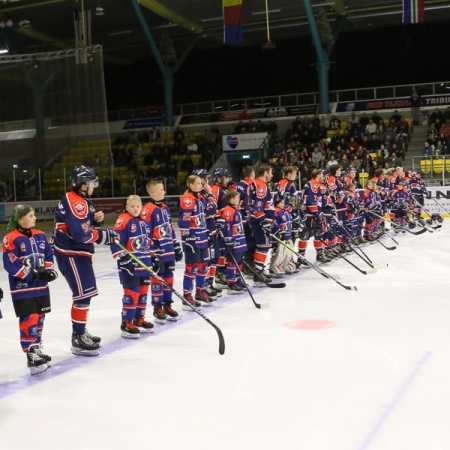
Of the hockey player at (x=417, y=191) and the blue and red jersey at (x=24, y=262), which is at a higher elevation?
the blue and red jersey at (x=24, y=262)

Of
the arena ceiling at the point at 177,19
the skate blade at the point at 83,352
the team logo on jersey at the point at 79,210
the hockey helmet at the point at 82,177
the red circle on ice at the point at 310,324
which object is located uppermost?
the arena ceiling at the point at 177,19

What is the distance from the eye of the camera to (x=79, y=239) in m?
4.37

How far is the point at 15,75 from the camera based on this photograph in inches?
685

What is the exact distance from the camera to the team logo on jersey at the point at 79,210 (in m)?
4.37

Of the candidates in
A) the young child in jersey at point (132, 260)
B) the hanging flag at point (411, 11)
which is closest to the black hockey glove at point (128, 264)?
the young child in jersey at point (132, 260)

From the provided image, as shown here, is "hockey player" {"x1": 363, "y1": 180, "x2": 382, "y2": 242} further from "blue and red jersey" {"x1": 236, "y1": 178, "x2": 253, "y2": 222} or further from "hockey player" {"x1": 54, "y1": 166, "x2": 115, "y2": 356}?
"hockey player" {"x1": 54, "y1": 166, "x2": 115, "y2": 356}

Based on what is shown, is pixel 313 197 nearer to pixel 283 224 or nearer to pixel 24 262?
pixel 283 224

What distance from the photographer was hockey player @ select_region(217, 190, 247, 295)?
6.66 meters

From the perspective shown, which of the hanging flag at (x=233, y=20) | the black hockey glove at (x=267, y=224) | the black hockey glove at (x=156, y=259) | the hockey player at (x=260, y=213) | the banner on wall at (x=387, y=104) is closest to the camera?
the black hockey glove at (x=156, y=259)

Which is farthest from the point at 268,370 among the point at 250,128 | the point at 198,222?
the point at 250,128

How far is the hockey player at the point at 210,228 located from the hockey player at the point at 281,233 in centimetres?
116

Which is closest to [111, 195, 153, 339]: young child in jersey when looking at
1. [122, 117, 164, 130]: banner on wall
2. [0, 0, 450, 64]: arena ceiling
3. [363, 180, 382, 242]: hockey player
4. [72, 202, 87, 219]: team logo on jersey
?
[72, 202, 87, 219]: team logo on jersey

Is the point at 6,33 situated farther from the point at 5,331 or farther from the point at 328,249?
the point at 5,331

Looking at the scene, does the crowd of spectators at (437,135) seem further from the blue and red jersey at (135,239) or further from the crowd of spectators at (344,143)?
the blue and red jersey at (135,239)
